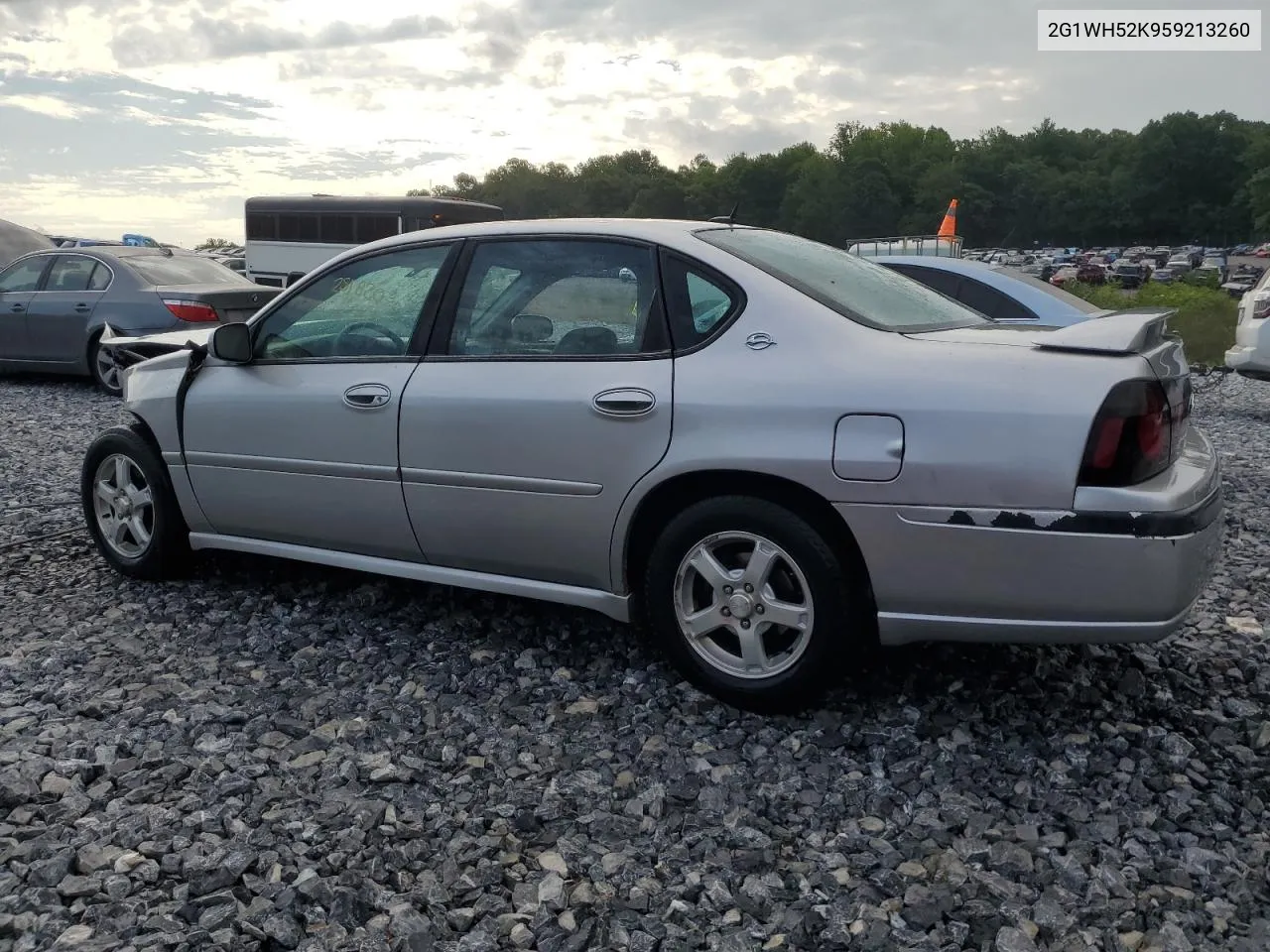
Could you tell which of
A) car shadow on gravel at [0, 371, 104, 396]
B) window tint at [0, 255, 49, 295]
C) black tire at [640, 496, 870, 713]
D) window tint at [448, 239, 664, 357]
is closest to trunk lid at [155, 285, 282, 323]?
window tint at [0, 255, 49, 295]

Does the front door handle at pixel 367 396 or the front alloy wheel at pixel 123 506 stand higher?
the front door handle at pixel 367 396

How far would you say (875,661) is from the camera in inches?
159

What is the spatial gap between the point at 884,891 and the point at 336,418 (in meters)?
2.65

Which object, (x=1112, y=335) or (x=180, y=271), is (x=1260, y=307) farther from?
(x=180, y=271)

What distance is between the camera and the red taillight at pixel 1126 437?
3.04 meters

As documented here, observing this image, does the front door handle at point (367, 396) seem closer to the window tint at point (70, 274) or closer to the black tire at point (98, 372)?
the black tire at point (98, 372)

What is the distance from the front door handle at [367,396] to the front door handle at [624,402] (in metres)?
0.92

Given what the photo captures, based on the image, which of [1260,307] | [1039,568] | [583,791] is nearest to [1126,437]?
[1039,568]

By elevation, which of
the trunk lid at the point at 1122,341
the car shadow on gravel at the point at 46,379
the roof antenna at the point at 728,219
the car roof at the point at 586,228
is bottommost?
the car shadow on gravel at the point at 46,379

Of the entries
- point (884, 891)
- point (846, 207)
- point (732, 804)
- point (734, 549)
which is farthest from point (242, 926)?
point (846, 207)

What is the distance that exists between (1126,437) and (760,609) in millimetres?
1174

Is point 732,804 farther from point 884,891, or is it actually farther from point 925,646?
point 925,646

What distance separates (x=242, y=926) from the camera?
8.40 ft

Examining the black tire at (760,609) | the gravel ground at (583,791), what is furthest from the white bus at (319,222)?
the black tire at (760,609)
